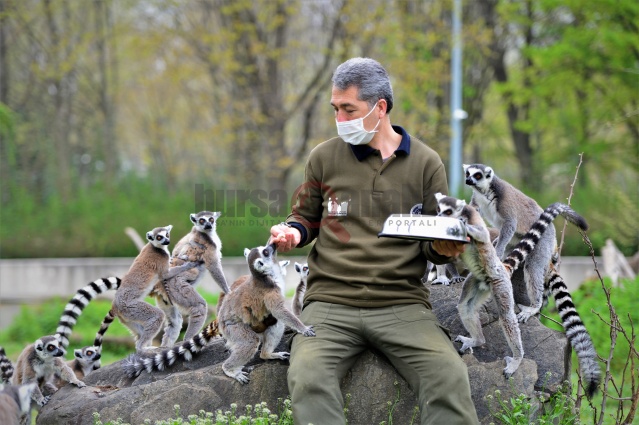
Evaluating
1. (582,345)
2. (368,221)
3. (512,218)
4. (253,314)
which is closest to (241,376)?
(253,314)

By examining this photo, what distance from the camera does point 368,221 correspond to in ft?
11.8

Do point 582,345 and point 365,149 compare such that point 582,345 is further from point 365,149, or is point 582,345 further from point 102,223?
point 102,223

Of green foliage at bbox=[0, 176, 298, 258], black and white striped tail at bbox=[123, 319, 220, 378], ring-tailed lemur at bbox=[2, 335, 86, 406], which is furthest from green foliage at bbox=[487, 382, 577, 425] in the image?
green foliage at bbox=[0, 176, 298, 258]

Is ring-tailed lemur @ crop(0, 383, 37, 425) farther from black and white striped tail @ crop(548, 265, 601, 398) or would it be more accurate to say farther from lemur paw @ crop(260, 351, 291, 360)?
black and white striped tail @ crop(548, 265, 601, 398)

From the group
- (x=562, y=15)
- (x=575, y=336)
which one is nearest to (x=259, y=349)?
(x=575, y=336)

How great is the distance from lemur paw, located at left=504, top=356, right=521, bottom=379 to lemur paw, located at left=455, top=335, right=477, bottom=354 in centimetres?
22

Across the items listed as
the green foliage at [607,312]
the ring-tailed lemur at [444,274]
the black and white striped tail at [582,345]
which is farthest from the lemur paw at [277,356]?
the green foliage at [607,312]

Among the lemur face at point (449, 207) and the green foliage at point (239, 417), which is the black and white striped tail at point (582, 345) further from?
the green foliage at point (239, 417)

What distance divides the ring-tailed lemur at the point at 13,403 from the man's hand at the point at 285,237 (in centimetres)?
147

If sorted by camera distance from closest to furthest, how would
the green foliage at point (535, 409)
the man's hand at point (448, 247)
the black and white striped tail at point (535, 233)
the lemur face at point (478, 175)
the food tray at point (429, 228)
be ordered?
the food tray at point (429, 228)
the man's hand at point (448, 247)
the green foliage at point (535, 409)
the black and white striped tail at point (535, 233)
the lemur face at point (478, 175)

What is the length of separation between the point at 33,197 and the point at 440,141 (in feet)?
26.0

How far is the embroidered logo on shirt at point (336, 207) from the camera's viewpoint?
3658 mm

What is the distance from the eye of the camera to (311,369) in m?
3.25

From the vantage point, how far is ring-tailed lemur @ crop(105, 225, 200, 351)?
15.3 ft
